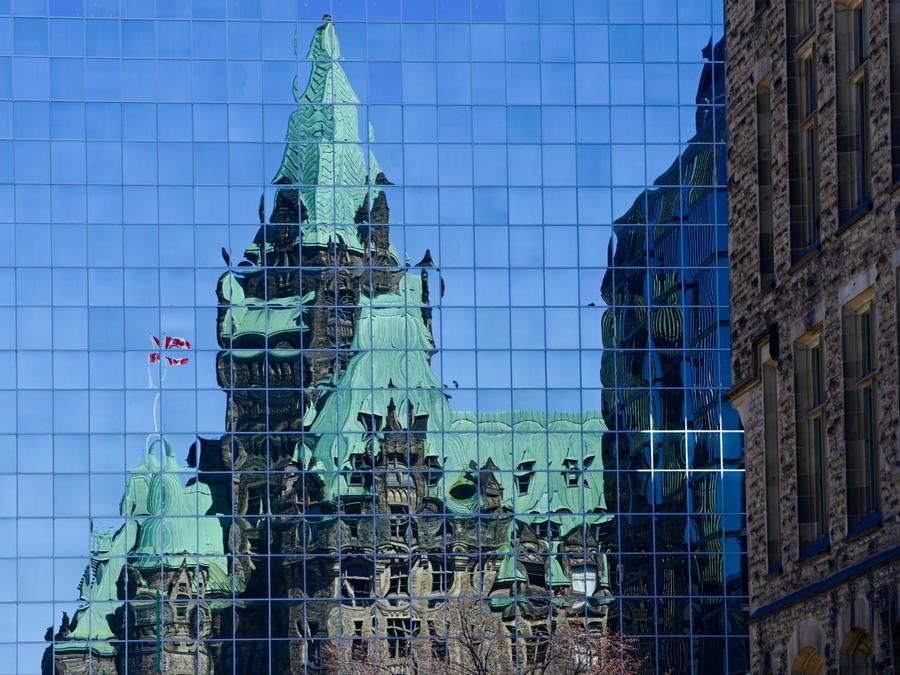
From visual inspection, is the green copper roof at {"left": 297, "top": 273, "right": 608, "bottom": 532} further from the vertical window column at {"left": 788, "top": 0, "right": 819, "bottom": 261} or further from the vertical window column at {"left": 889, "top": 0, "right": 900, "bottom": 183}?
the vertical window column at {"left": 889, "top": 0, "right": 900, "bottom": 183}

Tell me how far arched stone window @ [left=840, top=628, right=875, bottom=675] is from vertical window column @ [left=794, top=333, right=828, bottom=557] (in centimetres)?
241

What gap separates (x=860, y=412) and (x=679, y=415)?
181 ft

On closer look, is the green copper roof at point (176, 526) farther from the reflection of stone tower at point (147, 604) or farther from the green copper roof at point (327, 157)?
the green copper roof at point (327, 157)

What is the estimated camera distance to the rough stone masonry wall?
31984 millimetres

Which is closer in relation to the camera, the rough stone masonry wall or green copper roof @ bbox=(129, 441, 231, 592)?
the rough stone masonry wall

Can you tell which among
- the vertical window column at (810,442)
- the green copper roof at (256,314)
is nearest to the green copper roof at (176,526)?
the green copper roof at (256,314)

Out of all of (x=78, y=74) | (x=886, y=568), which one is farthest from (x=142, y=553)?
(x=886, y=568)

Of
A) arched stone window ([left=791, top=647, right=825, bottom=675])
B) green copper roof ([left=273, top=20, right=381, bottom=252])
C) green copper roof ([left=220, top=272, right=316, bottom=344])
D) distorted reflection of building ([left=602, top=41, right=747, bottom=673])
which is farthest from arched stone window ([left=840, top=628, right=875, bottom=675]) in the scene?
green copper roof ([left=273, top=20, right=381, bottom=252])

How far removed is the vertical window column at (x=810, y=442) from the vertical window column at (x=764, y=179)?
2648 mm

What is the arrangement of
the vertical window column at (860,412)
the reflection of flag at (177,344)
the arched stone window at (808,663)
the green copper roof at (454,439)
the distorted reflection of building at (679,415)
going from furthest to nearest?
the reflection of flag at (177,344), the green copper roof at (454,439), the distorted reflection of building at (679,415), the arched stone window at (808,663), the vertical window column at (860,412)

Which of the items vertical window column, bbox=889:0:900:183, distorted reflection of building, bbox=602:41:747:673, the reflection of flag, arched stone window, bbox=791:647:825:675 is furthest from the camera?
the reflection of flag

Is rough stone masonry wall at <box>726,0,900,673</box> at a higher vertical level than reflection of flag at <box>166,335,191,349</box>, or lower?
lower

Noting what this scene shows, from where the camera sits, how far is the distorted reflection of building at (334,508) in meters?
86.1

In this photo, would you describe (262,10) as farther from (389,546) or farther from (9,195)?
(389,546)
